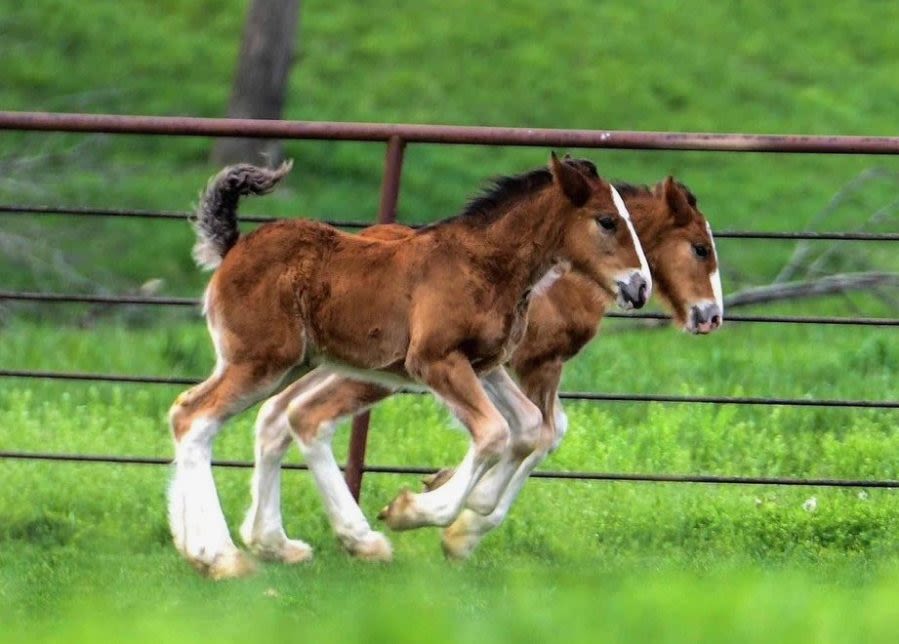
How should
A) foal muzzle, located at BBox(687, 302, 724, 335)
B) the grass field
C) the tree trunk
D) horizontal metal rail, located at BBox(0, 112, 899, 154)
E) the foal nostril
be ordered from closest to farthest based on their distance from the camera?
the grass field
the foal nostril
foal muzzle, located at BBox(687, 302, 724, 335)
horizontal metal rail, located at BBox(0, 112, 899, 154)
the tree trunk

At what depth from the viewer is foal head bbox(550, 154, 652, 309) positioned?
278 inches

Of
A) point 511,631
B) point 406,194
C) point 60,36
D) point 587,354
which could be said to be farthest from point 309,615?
point 60,36

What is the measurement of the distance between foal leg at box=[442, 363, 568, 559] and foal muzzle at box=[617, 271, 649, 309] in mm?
784

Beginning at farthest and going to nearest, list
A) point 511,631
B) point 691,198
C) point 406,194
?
1. point 406,194
2. point 691,198
3. point 511,631

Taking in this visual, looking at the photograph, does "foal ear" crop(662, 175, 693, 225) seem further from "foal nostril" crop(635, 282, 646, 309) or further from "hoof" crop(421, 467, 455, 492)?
"hoof" crop(421, 467, 455, 492)

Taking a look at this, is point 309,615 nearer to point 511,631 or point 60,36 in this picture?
point 511,631

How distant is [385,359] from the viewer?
23.8 ft

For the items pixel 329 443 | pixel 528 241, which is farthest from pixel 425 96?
pixel 528 241

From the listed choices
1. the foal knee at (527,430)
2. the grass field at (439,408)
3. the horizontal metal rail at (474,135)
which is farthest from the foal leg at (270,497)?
the horizontal metal rail at (474,135)

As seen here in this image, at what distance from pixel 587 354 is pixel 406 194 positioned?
522cm

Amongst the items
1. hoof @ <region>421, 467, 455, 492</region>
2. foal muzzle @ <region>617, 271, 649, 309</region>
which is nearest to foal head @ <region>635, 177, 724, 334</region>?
foal muzzle @ <region>617, 271, 649, 309</region>

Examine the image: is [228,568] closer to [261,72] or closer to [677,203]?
[677,203]

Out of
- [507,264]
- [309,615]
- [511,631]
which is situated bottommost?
[309,615]

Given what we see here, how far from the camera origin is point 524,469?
301 inches
